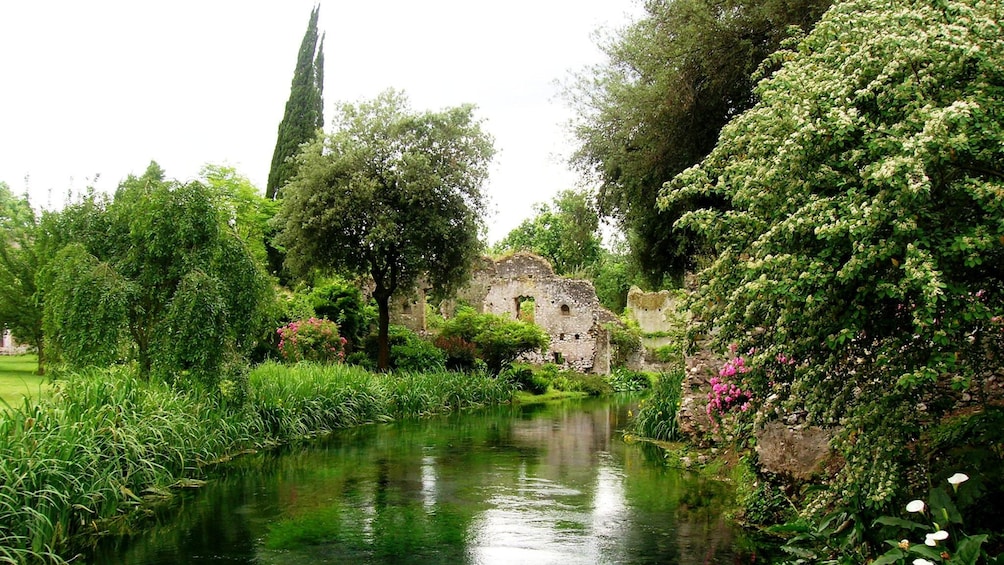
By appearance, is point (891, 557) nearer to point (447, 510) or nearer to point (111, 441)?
point (447, 510)

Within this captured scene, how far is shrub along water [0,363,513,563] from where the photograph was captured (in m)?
6.98

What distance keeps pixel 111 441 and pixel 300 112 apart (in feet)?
77.8

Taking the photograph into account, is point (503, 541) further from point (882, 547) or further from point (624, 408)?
point (624, 408)

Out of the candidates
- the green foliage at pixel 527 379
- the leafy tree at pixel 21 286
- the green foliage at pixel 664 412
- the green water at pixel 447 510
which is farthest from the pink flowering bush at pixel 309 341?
the green foliage at pixel 664 412

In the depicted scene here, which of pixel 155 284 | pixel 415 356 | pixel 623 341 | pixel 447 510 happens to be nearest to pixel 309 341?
pixel 415 356

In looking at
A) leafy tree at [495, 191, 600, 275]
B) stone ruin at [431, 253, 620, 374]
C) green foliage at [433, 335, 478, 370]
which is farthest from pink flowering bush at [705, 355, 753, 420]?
leafy tree at [495, 191, 600, 275]

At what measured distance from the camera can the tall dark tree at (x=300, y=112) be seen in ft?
100

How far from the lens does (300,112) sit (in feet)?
101

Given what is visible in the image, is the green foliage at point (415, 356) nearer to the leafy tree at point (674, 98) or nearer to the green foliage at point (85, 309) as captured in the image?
the leafy tree at point (674, 98)

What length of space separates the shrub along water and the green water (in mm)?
494

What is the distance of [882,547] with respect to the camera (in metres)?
5.84

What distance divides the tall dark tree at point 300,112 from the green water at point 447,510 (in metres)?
18.1

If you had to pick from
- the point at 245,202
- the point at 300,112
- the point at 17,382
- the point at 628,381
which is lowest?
the point at 628,381

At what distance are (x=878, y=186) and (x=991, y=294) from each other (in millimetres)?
1113
